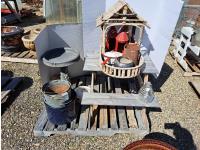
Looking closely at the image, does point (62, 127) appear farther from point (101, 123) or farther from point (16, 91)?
point (16, 91)

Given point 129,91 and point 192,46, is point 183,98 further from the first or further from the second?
point 192,46

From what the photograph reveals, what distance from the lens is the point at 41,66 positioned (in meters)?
4.79

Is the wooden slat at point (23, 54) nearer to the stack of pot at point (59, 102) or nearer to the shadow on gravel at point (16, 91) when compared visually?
the shadow on gravel at point (16, 91)

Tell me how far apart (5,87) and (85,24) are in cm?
250

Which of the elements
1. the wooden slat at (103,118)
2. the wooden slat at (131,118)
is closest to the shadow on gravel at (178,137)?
the wooden slat at (131,118)

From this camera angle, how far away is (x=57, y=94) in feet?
12.4

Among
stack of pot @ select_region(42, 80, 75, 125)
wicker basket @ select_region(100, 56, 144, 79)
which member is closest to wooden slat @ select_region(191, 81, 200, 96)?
wicker basket @ select_region(100, 56, 144, 79)

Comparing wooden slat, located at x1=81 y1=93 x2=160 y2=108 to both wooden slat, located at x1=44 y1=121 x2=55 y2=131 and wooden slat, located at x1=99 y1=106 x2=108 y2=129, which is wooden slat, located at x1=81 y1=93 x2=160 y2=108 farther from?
wooden slat, located at x1=44 y1=121 x2=55 y2=131

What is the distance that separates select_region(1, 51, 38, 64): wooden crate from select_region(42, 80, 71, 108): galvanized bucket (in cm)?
254

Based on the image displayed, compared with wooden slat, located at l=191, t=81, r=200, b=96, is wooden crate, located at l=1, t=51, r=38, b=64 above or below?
above

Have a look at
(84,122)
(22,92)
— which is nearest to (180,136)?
(84,122)

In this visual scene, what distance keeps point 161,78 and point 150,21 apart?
1.71m

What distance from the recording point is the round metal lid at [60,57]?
4.50 meters

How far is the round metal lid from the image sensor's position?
177 inches
